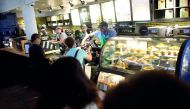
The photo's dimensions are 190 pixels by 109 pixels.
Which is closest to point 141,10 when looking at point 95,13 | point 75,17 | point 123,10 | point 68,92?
point 123,10

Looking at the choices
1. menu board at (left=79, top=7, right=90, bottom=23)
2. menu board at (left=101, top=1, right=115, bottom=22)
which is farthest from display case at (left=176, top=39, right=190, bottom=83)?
menu board at (left=79, top=7, right=90, bottom=23)

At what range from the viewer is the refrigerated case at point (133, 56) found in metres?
3.58

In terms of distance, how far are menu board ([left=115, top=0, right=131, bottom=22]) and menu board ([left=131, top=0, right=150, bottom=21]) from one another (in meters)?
0.29

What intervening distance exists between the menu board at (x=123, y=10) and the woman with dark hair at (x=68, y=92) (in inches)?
289

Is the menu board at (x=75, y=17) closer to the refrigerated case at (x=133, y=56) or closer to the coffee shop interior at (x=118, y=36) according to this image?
the coffee shop interior at (x=118, y=36)

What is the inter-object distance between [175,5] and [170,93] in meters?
7.59

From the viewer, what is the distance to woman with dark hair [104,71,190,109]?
66cm

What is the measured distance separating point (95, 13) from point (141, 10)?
3357mm

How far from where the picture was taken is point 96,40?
6762 millimetres

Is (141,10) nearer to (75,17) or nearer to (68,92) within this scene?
(75,17)

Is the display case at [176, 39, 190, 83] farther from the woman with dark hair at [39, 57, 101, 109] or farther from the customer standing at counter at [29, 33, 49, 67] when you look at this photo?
the customer standing at counter at [29, 33, 49, 67]

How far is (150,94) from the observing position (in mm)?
684

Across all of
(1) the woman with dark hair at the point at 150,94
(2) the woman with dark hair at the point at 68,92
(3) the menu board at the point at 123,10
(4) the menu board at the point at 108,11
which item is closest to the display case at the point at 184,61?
(2) the woman with dark hair at the point at 68,92

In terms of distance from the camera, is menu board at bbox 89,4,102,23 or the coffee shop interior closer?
the coffee shop interior
